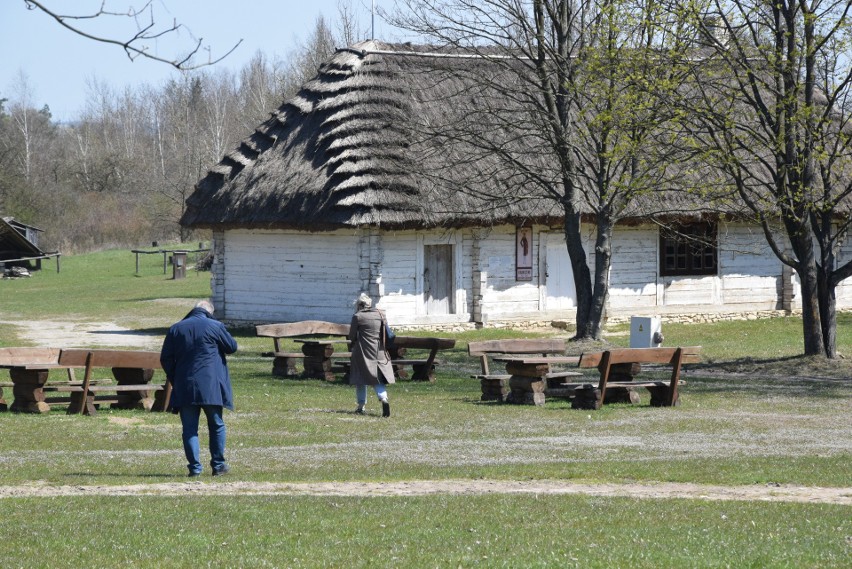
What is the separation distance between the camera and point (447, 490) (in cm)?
1069

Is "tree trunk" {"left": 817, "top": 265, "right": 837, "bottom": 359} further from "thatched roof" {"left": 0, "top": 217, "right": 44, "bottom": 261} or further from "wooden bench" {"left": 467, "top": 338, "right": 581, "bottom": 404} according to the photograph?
"thatched roof" {"left": 0, "top": 217, "right": 44, "bottom": 261}

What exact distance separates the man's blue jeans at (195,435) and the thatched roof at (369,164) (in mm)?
16176

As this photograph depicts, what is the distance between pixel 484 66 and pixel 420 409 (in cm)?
1743

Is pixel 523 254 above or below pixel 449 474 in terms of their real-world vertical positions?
above

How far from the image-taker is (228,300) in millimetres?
32969

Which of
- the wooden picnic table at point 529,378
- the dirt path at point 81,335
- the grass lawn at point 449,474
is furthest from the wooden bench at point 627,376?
the dirt path at point 81,335

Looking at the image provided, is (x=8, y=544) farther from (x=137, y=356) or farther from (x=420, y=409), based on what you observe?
(x=420, y=409)

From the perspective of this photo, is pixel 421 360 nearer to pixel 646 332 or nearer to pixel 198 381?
pixel 646 332

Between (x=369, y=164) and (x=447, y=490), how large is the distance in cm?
1951

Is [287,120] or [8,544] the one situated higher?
[287,120]

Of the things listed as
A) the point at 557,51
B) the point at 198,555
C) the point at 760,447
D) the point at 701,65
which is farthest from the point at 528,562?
the point at 557,51

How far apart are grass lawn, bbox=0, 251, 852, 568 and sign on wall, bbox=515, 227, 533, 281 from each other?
10.5 meters

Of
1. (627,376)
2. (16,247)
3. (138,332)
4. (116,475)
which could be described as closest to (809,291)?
(627,376)

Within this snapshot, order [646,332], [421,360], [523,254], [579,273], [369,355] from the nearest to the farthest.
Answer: [369,355], [421,360], [646,332], [579,273], [523,254]
